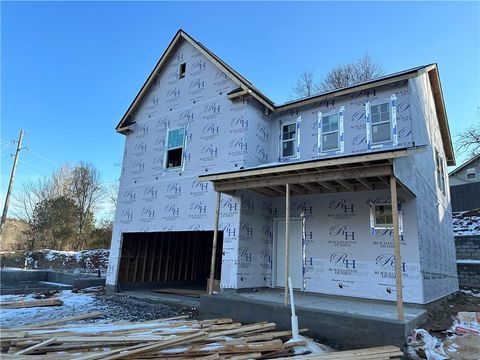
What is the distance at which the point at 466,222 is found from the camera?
69.3ft

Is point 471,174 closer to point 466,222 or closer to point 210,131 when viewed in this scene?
point 466,222

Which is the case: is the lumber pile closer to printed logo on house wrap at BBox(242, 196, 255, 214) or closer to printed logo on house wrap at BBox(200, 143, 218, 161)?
printed logo on house wrap at BBox(242, 196, 255, 214)

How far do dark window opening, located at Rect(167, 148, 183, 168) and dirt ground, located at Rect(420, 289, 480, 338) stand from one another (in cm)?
930

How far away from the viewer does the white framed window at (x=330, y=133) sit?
998 cm

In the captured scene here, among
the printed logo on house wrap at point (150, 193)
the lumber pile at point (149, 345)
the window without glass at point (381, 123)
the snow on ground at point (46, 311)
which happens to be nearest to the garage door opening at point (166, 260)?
the snow on ground at point (46, 311)

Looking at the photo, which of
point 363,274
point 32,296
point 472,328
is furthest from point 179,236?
point 472,328

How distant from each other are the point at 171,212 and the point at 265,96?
211 inches

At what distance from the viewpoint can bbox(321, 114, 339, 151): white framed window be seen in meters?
9.98

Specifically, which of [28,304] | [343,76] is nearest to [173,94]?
[28,304]

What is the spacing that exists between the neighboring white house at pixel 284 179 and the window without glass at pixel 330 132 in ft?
0.11

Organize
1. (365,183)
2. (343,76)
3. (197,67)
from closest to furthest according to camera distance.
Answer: (365,183) < (197,67) < (343,76)

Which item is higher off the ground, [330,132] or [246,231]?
[330,132]

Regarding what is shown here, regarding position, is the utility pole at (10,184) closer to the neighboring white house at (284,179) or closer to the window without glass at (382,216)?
the neighboring white house at (284,179)

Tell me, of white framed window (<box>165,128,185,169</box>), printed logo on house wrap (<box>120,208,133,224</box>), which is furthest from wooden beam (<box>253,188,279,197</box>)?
printed logo on house wrap (<box>120,208,133,224</box>)
